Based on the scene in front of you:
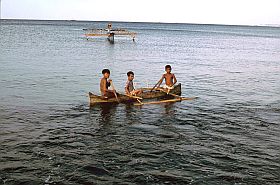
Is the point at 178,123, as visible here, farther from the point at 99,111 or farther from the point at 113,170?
the point at 113,170

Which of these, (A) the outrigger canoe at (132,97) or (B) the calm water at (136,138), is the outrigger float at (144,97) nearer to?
(A) the outrigger canoe at (132,97)

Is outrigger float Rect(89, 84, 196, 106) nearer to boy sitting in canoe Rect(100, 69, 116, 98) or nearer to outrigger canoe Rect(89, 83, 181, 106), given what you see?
outrigger canoe Rect(89, 83, 181, 106)

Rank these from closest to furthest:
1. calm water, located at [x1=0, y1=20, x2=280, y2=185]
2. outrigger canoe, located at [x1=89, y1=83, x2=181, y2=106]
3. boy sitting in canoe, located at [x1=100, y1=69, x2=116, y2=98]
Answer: calm water, located at [x1=0, y1=20, x2=280, y2=185] → boy sitting in canoe, located at [x1=100, y1=69, x2=116, y2=98] → outrigger canoe, located at [x1=89, y1=83, x2=181, y2=106]

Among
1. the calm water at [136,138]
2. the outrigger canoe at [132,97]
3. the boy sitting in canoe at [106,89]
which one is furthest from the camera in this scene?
the outrigger canoe at [132,97]

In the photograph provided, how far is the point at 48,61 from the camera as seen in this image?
33.3 meters

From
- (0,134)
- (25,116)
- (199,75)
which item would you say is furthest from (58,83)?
(199,75)

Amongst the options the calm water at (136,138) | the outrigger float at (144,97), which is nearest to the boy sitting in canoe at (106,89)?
the outrigger float at (144,97)

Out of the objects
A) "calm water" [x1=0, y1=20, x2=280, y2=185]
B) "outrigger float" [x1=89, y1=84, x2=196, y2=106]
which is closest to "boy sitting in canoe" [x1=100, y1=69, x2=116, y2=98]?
"outrigger float" [x1=89, y1=84, x2=196, y2=106]

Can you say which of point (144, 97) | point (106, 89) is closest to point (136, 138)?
point (106, 89)

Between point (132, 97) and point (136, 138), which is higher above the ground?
point (132, 97)

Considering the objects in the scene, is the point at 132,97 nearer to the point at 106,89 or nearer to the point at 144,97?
the point at 144,97

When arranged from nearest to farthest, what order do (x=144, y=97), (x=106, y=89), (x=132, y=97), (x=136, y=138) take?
(x=136, y=138)
(x=106, y=89)
(x=132, y=97)
(x=144, y=97)

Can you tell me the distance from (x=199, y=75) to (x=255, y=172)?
19721 mm

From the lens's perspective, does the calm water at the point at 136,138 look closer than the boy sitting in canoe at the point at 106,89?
Yes
